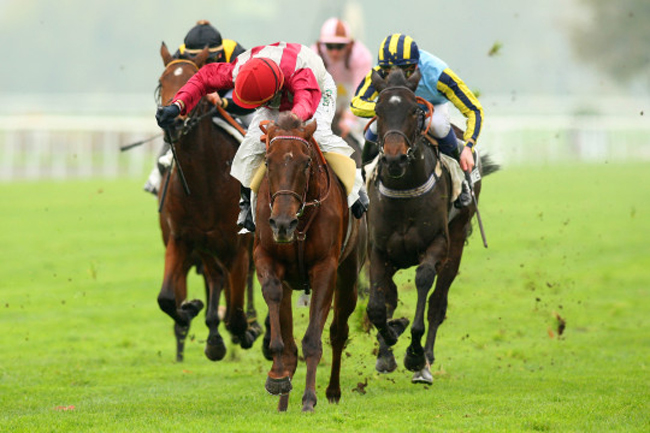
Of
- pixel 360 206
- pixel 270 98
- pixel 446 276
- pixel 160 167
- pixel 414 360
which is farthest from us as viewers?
pixel 160 167

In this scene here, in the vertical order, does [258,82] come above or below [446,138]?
above

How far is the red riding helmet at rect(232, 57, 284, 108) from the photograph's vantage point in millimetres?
6801

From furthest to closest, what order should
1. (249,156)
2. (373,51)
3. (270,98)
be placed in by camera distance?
(373,51)
(249,156)
(270,98)

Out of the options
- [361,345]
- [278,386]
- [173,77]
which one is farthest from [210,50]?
[361,345]

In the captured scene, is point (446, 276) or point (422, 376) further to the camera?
point (446, 276)

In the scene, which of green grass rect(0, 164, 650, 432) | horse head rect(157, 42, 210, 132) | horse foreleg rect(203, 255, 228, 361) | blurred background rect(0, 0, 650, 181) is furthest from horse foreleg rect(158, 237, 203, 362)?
blurred background rect(0, 0, 650, 181)

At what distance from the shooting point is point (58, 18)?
9456 centimetres

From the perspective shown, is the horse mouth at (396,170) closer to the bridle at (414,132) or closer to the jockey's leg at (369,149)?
the bridle at (414,132)

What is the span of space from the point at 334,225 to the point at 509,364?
3776mm

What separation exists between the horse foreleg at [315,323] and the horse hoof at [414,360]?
1356 mm

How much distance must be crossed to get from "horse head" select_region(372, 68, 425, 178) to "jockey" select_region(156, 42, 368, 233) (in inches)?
9.9

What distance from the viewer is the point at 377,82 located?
786 cm

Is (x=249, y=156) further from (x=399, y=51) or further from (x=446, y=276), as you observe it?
(x=446, y=276)

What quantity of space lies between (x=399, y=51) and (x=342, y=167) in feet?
4.28
